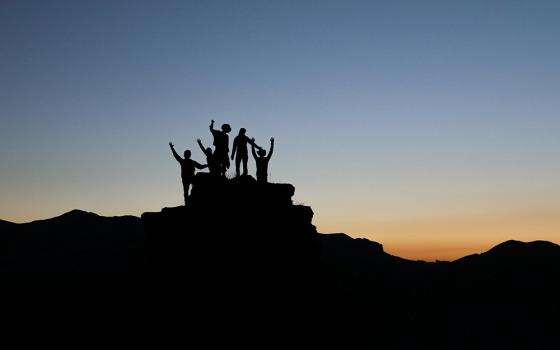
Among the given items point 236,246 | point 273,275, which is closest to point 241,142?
point 236,246

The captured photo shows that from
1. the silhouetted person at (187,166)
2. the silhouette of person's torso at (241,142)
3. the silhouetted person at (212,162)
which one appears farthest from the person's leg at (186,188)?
the silhouette of person's torso at (241,142)

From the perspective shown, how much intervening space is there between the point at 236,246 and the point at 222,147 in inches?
174

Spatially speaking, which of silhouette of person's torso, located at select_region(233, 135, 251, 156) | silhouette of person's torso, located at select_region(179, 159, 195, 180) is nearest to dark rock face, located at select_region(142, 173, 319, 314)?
silhouette of person's torso, located at select_region(179, 159, 195, 180)

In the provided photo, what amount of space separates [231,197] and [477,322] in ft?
358

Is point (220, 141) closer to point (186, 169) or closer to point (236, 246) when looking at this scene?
point (186, 169)

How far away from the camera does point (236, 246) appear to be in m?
22.0

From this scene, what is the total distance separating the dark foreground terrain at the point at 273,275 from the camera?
21688 mm

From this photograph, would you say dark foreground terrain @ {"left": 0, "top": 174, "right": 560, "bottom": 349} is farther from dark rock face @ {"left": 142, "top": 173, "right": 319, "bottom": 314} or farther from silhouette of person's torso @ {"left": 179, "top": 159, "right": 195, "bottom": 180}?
silhouette of person's torso @ {"left": 179, "top": 159, "right": 195, "bottom": 180}

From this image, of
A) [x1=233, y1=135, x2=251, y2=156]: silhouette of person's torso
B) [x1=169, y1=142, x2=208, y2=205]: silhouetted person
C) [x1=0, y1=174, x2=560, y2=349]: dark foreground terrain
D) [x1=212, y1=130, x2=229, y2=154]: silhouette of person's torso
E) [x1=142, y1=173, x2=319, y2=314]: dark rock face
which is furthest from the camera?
[x1=233, y1=135, x2=251, y2=156]: silhouette of person's torso

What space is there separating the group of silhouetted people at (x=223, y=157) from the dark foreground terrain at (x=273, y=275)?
2.11 feet

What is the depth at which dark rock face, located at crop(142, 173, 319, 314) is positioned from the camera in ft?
70.3

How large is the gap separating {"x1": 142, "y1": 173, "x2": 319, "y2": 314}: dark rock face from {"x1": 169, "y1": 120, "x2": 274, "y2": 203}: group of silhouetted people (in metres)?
0.51

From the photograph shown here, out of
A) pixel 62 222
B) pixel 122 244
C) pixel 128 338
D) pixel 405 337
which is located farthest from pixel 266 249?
pixel 62 222

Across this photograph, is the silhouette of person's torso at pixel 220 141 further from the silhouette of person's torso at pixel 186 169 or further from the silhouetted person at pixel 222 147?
the silhouette of person's torso at pixel 186 169
